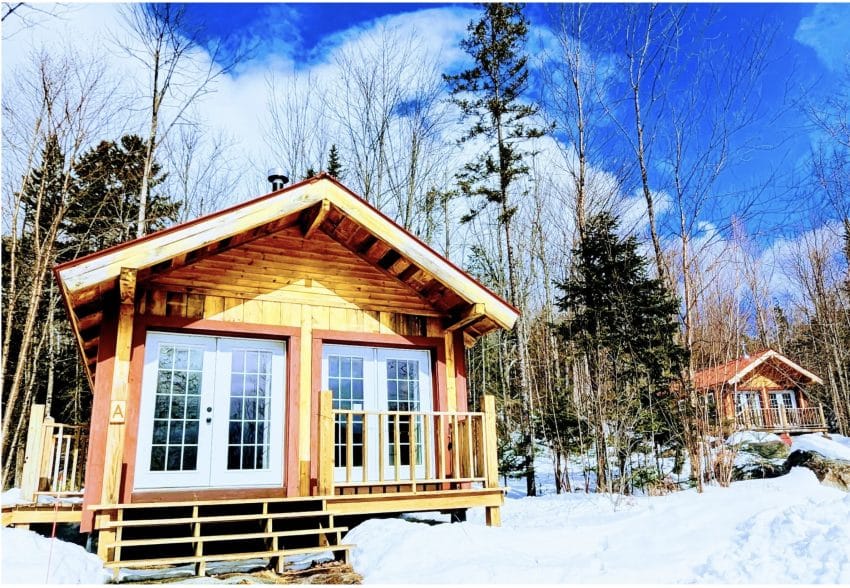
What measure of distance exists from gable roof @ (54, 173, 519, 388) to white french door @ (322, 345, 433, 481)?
3.33 feet

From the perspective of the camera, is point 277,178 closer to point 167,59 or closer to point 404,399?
point 404,399

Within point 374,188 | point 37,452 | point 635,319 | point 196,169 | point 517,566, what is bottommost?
point 517,566

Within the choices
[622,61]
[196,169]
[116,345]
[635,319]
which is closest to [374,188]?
[196,169]

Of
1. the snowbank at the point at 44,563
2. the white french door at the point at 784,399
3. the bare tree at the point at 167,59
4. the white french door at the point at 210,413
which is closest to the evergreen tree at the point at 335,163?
the bare tree at the point at 167,59

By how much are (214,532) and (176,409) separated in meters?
1.63

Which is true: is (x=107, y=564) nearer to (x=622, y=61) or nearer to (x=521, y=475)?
(x=521, y=475)

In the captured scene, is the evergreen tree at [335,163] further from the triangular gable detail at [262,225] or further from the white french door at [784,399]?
the white french door at [784,399]

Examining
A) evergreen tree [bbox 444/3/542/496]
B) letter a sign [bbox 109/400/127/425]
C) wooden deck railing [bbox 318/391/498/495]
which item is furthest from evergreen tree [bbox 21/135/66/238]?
wooden deck railing [bbox 318/391/498/495]

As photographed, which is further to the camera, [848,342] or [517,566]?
[848,342]

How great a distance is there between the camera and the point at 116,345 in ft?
21.8

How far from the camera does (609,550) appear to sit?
529 centimetres

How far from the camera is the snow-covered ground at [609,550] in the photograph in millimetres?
4320

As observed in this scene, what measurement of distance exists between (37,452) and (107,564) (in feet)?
7.91

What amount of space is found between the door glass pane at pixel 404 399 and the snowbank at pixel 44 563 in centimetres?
370
